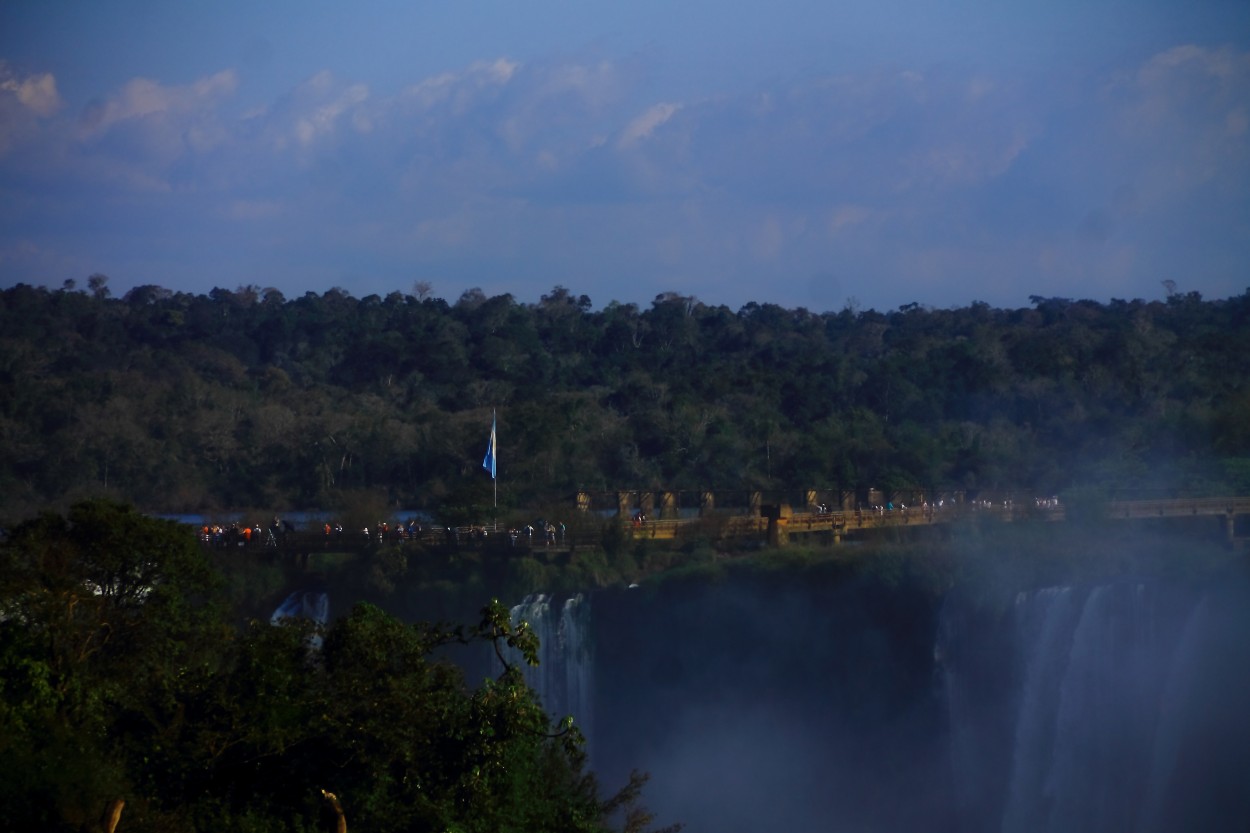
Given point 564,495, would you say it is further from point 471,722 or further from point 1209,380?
point 471,722

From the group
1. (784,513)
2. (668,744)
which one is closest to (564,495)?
(784,513)

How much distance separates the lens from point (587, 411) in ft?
168

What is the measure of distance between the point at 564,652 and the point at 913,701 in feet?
24.0

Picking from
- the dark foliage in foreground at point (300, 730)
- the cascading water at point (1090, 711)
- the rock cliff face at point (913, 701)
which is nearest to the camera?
the dark foliage in foreground at point (300, 730)

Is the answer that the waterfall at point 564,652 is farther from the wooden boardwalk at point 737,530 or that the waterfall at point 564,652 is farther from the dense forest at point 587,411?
the dense forest at point 587,411

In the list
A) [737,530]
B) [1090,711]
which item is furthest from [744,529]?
[1090,711]

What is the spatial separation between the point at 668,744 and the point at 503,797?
1761 centimetres

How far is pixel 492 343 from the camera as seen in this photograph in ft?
234

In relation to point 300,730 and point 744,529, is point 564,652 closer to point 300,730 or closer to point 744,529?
point 744,529

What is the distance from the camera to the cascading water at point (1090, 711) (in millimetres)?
24062

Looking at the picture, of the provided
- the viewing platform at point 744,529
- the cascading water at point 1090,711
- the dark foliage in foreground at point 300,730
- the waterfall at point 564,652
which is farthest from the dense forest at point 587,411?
the dark foliage in foreground at point 300,730

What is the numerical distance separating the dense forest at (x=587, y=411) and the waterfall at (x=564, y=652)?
9.22 meters

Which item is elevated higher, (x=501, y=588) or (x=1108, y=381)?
(x=1108, y=381)

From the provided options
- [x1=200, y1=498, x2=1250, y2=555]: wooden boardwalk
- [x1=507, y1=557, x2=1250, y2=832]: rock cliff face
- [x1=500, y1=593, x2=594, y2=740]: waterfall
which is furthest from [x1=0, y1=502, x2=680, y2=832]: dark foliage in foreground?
[x1=200, y1=498, x2=1250, y2=555]: wooden boardwalk
